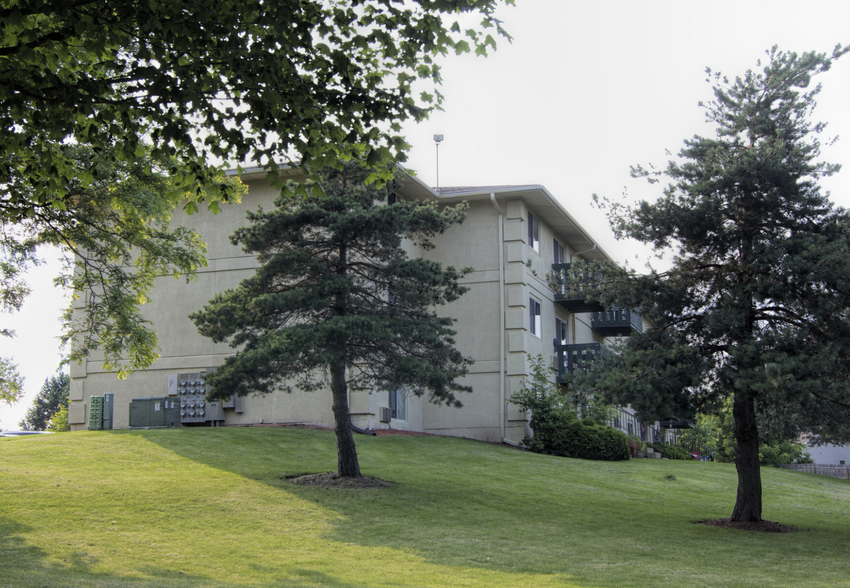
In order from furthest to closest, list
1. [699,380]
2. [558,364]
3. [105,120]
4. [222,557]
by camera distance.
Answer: [558,364] → [699,380] → [222,557] → [105,120]

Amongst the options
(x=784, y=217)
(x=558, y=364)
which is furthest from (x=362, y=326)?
(x=558, y=364)

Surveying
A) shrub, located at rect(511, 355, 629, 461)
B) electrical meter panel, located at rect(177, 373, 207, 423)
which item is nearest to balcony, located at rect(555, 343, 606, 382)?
shrub, located at rect(511, 355, 629, 461)

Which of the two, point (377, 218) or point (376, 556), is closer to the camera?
point (376, 556)

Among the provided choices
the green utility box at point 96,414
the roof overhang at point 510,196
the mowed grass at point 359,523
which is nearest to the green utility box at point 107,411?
the green utility box at point 96,414

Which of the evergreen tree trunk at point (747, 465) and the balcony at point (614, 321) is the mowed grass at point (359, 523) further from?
the balcony at point (614, 321)

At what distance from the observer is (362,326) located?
16.9 metres

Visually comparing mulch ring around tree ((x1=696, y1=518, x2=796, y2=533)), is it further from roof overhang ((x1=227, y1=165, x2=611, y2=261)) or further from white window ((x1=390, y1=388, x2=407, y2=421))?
white window ((x1=390, y1=388, x2=407, y2=421))

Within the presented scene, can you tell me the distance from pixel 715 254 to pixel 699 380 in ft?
9.18

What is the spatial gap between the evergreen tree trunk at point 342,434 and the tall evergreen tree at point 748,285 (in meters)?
5.05

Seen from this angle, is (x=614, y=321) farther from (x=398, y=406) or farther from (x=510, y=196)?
(x=398, y=406)

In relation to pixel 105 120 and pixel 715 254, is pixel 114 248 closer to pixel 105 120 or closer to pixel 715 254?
pixel 105 120

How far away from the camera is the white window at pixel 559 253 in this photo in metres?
33.5

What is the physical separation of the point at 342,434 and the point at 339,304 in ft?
9.09

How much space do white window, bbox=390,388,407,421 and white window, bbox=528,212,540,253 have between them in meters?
7.33
